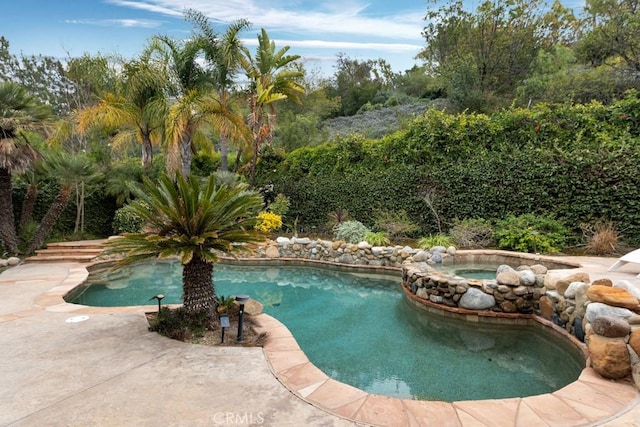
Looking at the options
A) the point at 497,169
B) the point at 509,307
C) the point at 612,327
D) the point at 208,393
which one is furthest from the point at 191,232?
the point at 497,169

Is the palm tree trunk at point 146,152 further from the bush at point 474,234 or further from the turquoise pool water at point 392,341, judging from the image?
the bush at point 474,234

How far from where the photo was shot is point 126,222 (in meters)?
12.2

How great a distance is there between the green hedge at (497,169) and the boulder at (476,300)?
14.7 ft

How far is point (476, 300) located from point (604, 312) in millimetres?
2224

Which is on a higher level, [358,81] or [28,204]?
[358,81]

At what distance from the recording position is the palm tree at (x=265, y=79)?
12.8m

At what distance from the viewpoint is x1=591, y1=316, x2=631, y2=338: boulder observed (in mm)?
3449

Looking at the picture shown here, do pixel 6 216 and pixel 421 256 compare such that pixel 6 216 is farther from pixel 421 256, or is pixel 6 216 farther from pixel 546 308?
pixel 546 308

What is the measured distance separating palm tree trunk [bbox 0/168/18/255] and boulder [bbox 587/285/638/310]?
1230 cm

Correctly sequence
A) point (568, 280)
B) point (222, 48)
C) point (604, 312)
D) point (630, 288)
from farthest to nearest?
point (222, 48) → point (568, 280) → point (630, 288) → point (604, 312)

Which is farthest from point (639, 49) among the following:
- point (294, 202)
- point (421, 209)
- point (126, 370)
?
point (126, 370)

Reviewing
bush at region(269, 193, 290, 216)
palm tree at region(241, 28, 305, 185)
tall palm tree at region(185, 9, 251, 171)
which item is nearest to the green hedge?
bush at region(269, 193, 290, 216)

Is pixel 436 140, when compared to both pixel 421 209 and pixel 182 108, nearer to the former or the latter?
pixel 421 209

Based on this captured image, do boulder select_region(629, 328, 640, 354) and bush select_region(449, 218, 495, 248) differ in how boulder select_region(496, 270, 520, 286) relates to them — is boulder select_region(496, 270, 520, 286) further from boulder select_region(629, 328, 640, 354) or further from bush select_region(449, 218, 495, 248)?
bush select_region(449, 218, 495, 248)
